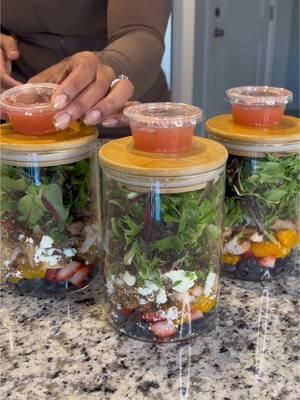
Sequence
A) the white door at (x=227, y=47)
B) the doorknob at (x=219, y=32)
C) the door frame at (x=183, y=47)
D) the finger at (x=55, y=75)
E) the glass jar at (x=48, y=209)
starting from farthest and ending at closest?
the doorknob at (x=219, y=32) → the white door at (x=227, y=47) → the door frame at (x=183, y=47) → the finger at (x=55, y=75) → the glass jar at (x=48, y=209)

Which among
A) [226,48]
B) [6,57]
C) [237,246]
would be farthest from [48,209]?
[226,48]

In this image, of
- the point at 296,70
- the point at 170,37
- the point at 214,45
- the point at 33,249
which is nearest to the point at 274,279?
the point at 33,249

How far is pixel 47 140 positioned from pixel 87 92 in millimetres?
95

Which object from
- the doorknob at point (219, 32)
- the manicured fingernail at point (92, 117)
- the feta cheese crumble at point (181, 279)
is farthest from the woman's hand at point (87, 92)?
the doorknob at point (219, 32)

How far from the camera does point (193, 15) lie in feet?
8.05

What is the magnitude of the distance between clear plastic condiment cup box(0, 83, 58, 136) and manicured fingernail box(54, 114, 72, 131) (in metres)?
0.01

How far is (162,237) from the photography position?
536mm

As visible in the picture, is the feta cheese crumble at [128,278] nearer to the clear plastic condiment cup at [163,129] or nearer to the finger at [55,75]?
the clear plastic condiment cup at [163,129]

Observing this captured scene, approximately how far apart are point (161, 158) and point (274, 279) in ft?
0.87

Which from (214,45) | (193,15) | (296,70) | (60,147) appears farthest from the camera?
(296,70)

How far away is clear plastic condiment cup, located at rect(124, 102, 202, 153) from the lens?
543mm

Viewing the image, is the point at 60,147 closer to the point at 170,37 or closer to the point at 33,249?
the point at 33,249

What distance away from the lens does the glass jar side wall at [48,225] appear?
24.0 inches

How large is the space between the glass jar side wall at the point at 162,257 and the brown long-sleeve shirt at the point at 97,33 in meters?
0.31
